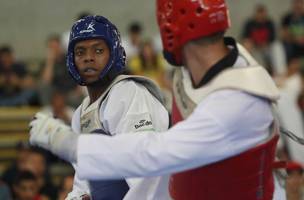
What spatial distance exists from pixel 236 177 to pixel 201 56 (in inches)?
21.9

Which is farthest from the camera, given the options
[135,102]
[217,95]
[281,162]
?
[135,102]

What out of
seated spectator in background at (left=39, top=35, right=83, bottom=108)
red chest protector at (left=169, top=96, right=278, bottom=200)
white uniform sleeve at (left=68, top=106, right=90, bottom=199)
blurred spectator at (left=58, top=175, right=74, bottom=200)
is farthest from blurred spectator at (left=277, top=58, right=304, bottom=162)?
red chest protector at (left=169, top=96, right=278, bottom=200)

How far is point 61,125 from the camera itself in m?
4.27

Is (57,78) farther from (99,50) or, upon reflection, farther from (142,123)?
(142,123)

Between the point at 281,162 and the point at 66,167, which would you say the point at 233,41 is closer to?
the point at 281,162

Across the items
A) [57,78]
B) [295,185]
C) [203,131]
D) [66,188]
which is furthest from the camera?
[57,78]

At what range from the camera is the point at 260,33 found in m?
14.6

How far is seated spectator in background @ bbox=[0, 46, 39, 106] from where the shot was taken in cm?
1289

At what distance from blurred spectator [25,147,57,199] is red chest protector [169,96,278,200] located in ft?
17.8

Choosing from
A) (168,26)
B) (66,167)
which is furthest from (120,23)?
(168,26)

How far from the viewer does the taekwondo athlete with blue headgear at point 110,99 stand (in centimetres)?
495

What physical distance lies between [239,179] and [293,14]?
35.2 feet

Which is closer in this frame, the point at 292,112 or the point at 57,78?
the point at 292,112

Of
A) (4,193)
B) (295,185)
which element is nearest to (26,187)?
(4,193)
